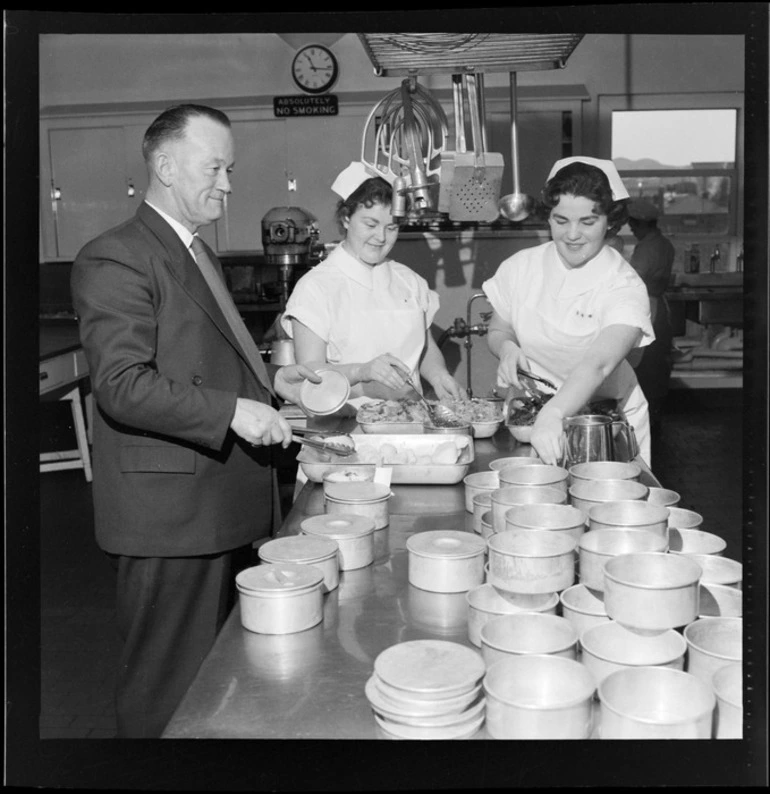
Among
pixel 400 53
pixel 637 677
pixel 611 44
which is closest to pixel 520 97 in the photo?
pixel 611 44

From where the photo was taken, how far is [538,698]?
3.74 ft

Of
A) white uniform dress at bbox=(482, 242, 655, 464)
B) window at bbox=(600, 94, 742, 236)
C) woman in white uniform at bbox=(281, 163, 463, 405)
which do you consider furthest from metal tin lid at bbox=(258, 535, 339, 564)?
window at bbox=(600, 94, 742, 236)

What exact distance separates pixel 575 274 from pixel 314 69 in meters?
5.31

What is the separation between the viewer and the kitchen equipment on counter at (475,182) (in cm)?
328

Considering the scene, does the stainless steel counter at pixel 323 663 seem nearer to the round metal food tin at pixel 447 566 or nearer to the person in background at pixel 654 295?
the round metal food tin at pixel 447 566

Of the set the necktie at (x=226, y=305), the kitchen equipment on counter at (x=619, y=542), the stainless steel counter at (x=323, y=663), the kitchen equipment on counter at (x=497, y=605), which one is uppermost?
the necktie at (x=226, y=305)

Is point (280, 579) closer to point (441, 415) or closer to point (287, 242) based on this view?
point (441, 415)

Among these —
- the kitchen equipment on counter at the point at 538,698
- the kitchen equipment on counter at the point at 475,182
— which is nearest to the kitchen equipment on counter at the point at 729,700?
the kitchen equipment on counter at the point at 538,698

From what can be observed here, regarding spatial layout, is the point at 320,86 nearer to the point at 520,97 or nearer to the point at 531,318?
the point at 520,97

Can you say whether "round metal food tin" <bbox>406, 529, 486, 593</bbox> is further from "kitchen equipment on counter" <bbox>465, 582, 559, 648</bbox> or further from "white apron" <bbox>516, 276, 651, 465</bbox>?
"white apron" <bbox>516, 276, 651, 465</bbox>

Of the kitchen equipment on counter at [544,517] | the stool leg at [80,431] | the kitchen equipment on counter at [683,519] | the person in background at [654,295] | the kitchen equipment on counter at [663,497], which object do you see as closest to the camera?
the kitchen equipment on counter at [544,517]

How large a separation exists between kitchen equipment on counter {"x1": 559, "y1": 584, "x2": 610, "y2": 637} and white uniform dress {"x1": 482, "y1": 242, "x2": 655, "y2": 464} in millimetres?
1368

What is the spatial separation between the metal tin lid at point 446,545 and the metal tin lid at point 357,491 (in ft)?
0.84

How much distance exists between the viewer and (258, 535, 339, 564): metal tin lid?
5.01 feet
